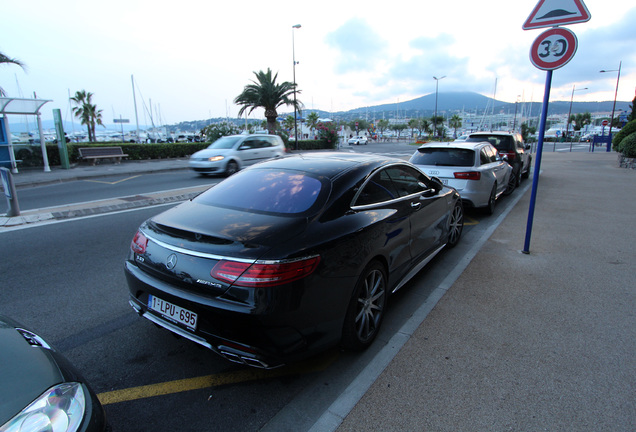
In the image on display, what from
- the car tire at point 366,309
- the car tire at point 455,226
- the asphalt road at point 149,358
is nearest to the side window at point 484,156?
the car tire at point 455,226

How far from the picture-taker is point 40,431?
1315mm

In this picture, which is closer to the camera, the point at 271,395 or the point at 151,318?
the point at 271,395

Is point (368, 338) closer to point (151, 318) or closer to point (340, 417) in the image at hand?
point (340, 417)

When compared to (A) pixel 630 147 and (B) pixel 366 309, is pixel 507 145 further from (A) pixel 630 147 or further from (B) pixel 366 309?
(B) pixel 366 309

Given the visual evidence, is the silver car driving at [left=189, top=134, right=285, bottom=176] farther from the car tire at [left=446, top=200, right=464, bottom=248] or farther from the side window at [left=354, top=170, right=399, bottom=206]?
the side window at [left=354, top=170, right=399, bottom=206]

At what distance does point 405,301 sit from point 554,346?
138 cm

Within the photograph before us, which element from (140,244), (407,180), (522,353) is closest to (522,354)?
(522,353)

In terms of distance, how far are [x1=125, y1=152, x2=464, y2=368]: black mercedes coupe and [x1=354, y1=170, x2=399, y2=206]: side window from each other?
Answer: 0.01 metres

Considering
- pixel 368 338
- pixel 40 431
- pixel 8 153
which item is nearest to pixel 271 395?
pixel 368 338

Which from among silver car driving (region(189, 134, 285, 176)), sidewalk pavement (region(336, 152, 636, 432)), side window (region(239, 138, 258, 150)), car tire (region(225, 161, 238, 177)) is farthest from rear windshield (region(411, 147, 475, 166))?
side window (region(239, 138, 258, 150))

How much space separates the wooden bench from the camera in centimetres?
1855

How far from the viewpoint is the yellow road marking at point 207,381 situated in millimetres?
2494

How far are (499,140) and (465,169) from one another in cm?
555

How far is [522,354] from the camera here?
2947 mm
